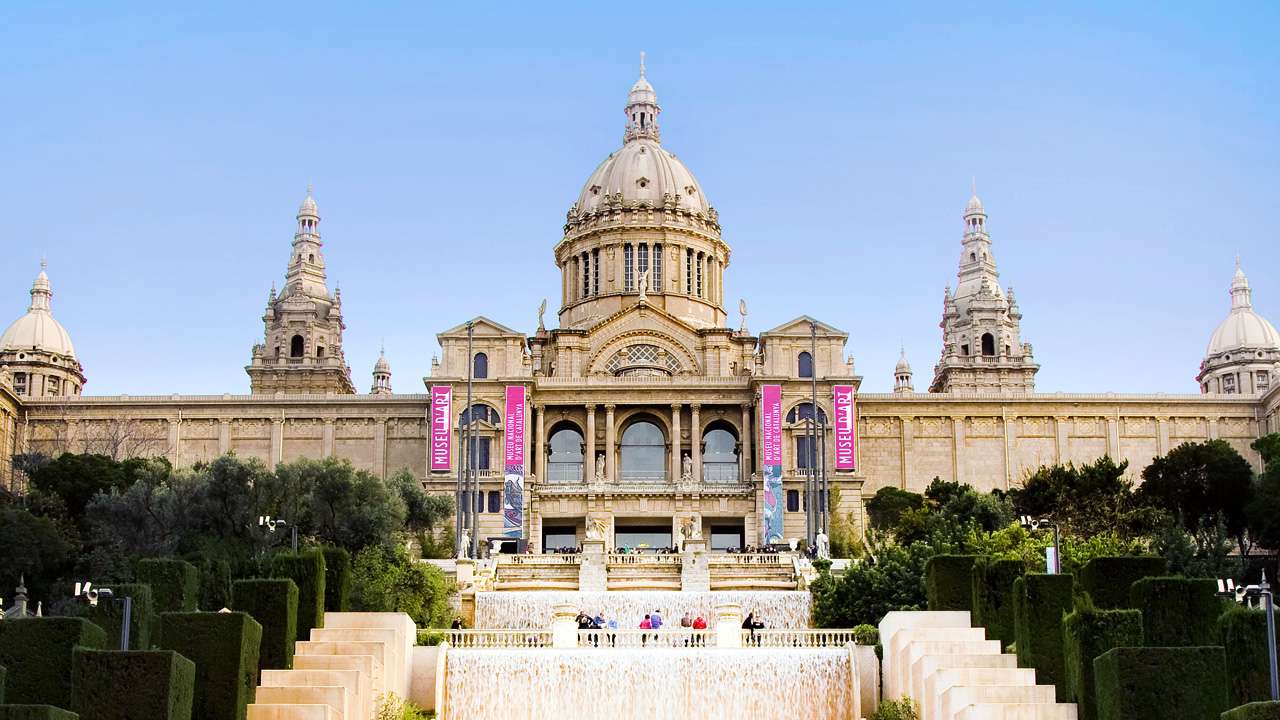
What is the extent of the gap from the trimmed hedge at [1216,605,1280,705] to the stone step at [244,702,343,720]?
1822 centimetres

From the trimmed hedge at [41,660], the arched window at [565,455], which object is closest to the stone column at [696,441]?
the arched window at [565,455]

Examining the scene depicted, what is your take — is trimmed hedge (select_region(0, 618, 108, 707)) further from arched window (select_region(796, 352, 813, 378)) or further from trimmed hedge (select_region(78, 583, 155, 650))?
arched window (select_region(796, 352, 813, 378))

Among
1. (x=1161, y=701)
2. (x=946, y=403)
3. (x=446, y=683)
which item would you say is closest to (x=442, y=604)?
(x=446, y=683)

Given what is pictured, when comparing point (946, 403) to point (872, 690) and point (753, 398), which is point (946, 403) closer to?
point (753, 398)

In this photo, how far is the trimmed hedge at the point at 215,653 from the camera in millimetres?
36938

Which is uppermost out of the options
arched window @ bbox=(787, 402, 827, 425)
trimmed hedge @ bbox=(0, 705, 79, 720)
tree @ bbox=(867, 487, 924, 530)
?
arched window @ bbox=(787, 402, 827, 425)

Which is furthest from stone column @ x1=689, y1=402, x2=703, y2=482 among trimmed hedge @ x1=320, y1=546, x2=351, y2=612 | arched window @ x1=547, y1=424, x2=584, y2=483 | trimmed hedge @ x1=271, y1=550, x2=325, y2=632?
trimmed hedge @ x1=271, y1=550, x2=325, y2=632

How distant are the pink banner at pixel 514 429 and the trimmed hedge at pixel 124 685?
173 ft

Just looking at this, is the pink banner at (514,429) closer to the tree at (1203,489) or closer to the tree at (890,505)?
the tree at (890,505)

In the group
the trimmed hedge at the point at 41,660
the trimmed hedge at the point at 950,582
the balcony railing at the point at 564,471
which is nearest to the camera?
the trimmed hedge at the point at 41,660

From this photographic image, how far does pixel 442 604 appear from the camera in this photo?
183ft

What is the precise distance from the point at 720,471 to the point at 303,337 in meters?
32.1

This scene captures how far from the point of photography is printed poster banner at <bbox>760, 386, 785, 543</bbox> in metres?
84.2

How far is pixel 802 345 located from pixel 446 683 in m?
50.0
